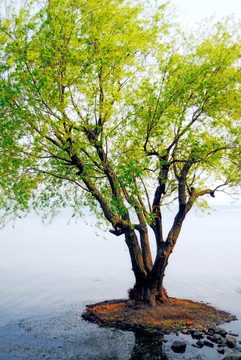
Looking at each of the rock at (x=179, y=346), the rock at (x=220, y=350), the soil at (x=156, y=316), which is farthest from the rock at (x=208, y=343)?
the soil at (x=156, y=316)

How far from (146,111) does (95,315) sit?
542 inches

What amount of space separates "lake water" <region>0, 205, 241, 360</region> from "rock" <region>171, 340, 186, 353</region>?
307mm

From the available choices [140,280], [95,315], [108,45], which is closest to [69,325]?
[95,315]

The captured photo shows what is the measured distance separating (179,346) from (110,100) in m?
14.2

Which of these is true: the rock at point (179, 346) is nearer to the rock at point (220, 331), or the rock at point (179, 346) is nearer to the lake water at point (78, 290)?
the lake water at point (78, 290)

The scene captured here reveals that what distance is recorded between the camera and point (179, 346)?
62.2ft

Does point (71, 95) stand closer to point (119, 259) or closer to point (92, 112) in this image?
point (92, 112)

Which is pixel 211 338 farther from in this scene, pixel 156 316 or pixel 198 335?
pixel 156 316

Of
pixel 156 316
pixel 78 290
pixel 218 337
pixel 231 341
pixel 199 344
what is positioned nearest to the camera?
pixel 199 344

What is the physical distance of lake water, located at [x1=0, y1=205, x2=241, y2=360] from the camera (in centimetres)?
1952

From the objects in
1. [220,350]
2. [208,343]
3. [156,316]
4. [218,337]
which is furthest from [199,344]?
[156,316]

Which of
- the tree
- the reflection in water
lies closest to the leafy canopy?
the tree

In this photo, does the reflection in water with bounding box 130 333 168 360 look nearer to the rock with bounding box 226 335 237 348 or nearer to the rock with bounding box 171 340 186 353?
the rock with bounding box 171 340 186 353

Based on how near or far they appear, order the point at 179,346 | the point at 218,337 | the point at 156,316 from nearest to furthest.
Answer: the point at 179,346, the point at 218,337, the point at 156,316
